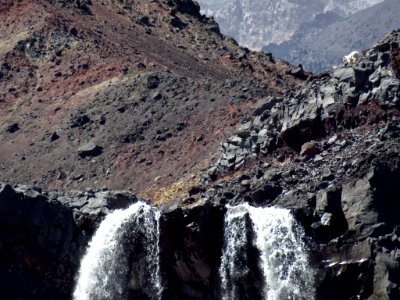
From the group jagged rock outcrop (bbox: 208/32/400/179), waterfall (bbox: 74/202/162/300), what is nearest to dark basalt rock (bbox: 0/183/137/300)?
waterfall (bbox: 74/202/162/300)

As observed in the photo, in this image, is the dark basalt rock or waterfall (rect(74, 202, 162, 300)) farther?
the dark basalt rock

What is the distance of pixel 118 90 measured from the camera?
90875 mm

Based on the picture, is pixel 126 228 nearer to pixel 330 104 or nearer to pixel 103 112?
pixel 330 104

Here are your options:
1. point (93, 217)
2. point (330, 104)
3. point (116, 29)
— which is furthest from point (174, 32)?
point (93, 217)

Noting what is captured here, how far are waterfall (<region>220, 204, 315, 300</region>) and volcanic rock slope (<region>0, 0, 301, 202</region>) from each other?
51.8 feet

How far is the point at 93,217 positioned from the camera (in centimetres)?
5697

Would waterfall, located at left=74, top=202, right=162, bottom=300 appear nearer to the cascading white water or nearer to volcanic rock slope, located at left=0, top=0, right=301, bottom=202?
the cascading white water

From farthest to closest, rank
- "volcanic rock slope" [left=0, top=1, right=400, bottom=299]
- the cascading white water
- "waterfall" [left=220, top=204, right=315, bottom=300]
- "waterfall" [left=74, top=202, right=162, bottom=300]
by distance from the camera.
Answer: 1. "waterfall" [left=74, top=202, right=162, bottom=300]
2. the cascading white water
3. "waterfall" [left=220, top=204, right=315, bottom=300]
4. "volcanic rock slope" [left=0, top=1, right=400, bottom=299]

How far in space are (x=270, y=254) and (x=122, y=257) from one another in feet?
26.1

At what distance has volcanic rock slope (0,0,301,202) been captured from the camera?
263ft

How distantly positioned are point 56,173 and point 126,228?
26.0 m

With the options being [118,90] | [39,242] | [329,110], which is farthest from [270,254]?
[118,90]

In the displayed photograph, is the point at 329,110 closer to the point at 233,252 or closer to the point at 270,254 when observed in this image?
the point at 270,254

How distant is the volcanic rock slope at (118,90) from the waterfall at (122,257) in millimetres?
13856
